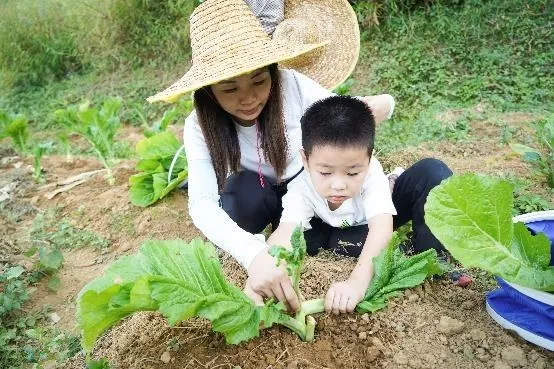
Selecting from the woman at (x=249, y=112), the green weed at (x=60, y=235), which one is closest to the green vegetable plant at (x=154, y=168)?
the green weed at (x=60, y=235)

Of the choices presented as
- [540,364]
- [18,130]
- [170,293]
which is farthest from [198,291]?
[18,130]

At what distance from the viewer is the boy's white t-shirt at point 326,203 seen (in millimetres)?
2213

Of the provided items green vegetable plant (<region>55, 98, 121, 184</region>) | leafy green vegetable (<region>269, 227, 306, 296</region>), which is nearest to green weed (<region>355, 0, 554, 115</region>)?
green vegetable plant (<region>55, 98, 121, 184</region>)

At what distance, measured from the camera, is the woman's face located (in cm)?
215

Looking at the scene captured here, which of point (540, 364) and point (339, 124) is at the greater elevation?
point (339, 124)

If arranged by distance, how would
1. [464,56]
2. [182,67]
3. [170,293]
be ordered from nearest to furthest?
[170,293]
[464,56]
[182,67]

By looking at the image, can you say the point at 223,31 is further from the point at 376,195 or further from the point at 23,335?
the point at 23,335

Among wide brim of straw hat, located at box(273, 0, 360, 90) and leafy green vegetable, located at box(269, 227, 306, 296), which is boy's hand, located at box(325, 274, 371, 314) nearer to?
leafy green vegetable, located at box(269, 227, 306, 296)

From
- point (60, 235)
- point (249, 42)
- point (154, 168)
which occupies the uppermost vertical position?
point (249, 42)

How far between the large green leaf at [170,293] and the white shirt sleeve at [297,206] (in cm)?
66

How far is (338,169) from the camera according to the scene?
1998 millimetres

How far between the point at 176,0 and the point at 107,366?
241 inches

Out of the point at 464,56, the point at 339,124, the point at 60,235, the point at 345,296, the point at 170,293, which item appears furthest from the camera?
the point at 464,56

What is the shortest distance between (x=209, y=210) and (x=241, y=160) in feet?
1.42
